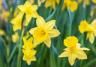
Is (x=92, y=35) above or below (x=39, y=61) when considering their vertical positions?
above

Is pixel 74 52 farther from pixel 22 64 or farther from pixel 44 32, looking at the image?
pixel 22 64

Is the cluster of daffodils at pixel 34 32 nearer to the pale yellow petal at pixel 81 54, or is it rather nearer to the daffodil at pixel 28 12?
the daffodil at pixel 28 12

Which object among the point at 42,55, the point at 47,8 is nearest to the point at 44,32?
the point at 42,55

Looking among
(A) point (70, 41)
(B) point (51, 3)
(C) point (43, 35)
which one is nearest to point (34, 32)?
(C) point (43, 35)

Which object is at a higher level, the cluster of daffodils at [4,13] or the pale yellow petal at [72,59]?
the pale yellow petal at [72,59]

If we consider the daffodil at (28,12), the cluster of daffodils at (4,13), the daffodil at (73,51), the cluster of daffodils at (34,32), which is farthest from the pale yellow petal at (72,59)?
the cluster of daffodils at (4,13)

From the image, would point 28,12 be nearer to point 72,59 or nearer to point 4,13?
point 72,59
